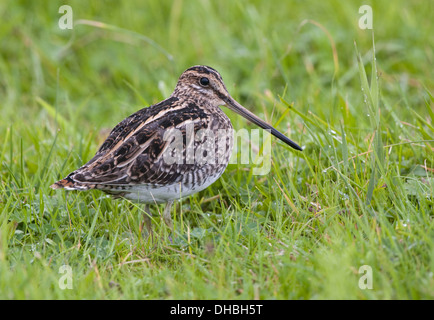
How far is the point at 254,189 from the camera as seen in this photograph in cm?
475

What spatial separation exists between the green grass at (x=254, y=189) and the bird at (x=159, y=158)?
233mm

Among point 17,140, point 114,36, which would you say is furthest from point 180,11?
point 17,140

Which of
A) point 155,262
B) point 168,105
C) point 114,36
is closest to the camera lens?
point 155,262

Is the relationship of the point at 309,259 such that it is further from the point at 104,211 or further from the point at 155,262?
the point at 104,211

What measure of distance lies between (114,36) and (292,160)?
162 inches

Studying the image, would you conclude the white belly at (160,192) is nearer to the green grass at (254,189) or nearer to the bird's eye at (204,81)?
the green grass at (254,189)

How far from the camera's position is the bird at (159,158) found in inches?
165

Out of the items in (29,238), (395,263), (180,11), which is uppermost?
(180,11)

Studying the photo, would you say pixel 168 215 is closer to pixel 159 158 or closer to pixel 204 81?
pixel 159 158

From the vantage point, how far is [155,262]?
4016 millimetres

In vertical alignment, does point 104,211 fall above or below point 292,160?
below

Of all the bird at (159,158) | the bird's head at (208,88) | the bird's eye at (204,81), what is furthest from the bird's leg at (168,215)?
the bird's eye at (204,81)

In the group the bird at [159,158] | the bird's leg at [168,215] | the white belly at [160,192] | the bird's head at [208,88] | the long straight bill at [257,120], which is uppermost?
the bird's head at [208,88]

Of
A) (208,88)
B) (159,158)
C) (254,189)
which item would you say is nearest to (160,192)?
(159,158)
